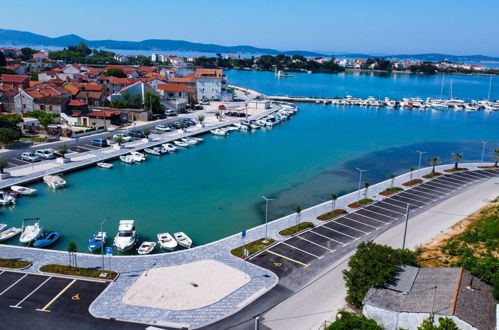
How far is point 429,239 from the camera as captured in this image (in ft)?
90.7

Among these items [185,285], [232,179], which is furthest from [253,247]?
[232,179]

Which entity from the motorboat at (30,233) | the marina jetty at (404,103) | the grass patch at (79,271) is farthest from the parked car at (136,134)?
the marina jetty at (404,103)

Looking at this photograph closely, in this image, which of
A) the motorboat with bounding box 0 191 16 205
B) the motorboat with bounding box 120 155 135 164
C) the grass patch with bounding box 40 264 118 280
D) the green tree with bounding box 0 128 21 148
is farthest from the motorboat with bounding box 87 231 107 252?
the green tree with bounding box 0 128 21 148

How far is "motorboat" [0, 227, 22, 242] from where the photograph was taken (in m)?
26.5

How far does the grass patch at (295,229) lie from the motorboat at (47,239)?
618 inches

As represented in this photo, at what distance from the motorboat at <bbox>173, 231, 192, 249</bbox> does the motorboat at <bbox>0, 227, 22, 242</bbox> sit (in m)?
11.1

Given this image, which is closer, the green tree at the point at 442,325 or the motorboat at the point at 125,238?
the green tree at the point at 442,325

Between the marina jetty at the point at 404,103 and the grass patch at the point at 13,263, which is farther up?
the marina jetty at the point at 404,103

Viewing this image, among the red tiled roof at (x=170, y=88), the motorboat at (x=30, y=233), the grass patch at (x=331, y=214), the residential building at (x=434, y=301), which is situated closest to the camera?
the residential building at (x=434, y=301)

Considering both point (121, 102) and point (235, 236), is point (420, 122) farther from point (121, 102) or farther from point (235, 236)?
point (235, 236)

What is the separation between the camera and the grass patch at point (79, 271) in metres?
21.5

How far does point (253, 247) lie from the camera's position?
25.4m

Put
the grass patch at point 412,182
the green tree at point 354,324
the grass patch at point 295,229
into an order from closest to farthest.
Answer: the green tree at point 354,324 → the grass patch at point 295,229 → the grass patch at point 412,182

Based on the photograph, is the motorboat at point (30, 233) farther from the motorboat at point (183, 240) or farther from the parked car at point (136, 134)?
the parked car at point (136, 134)
